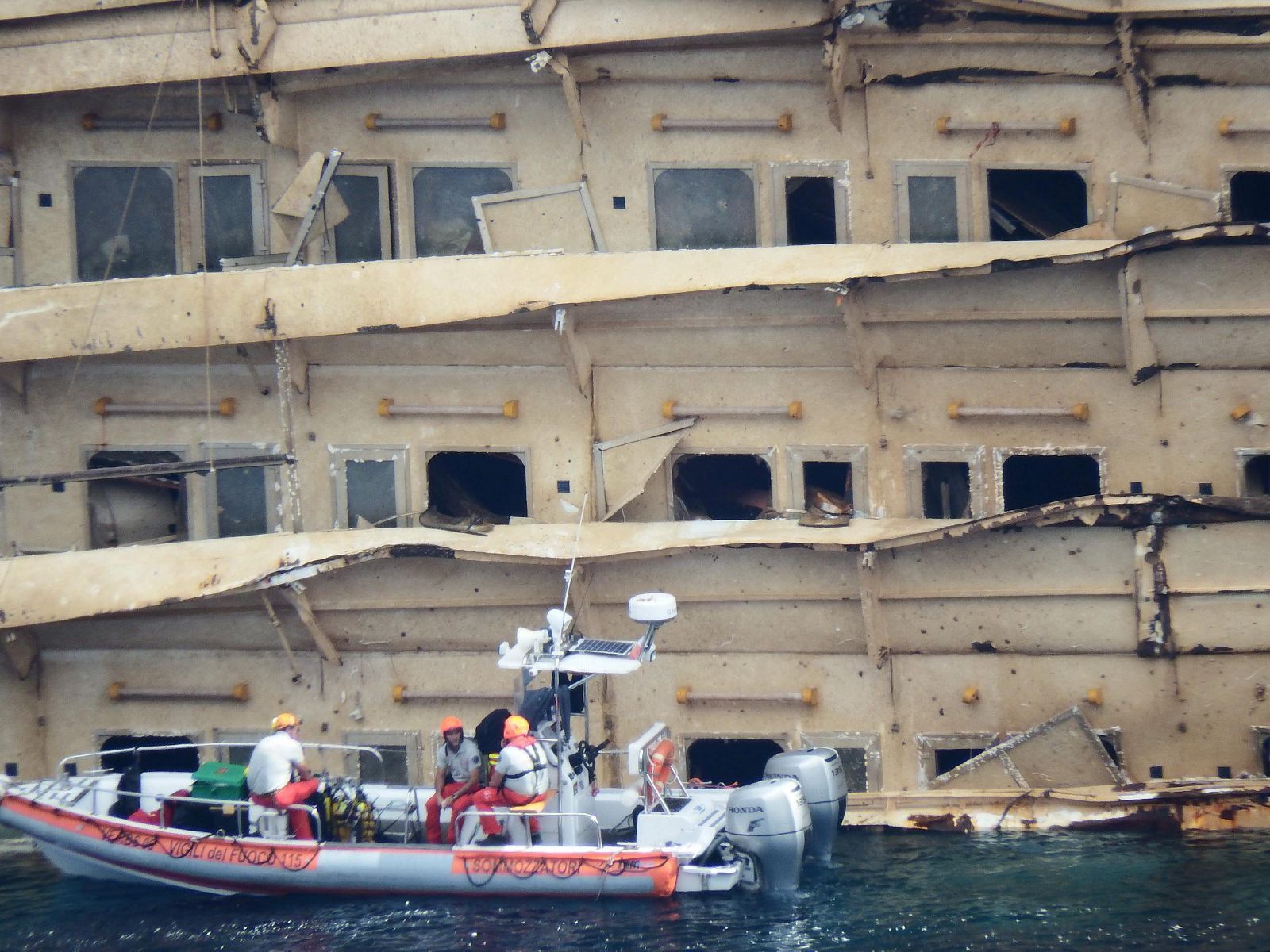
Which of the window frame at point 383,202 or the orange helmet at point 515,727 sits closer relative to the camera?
the orange helmet at point 515,727

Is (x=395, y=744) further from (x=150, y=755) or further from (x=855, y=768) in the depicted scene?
(x=855, y=768)

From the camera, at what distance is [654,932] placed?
10.1m

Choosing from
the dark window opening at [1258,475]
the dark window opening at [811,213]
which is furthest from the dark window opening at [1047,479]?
the dark window opening at [811,213]

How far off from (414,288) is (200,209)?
2426 millimetres

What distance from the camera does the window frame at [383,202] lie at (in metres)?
12.8

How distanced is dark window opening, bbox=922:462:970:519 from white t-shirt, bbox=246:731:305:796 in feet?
19.2

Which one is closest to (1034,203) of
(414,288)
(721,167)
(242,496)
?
(721,167)

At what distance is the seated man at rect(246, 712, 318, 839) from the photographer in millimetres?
11047

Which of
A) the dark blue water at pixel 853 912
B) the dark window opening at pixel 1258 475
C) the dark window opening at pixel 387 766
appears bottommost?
the dark blue water at pixel 853 912

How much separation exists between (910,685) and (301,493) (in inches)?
219

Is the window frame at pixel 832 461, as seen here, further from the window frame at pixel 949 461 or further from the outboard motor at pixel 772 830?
the outboard motor at pixel 772 830

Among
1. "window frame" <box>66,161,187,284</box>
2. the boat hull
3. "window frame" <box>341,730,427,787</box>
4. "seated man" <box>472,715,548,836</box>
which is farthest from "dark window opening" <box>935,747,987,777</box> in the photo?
"window frame" <box>66,161,187,284</box>

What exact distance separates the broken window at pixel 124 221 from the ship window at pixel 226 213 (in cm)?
25

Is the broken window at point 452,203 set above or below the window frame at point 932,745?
above
